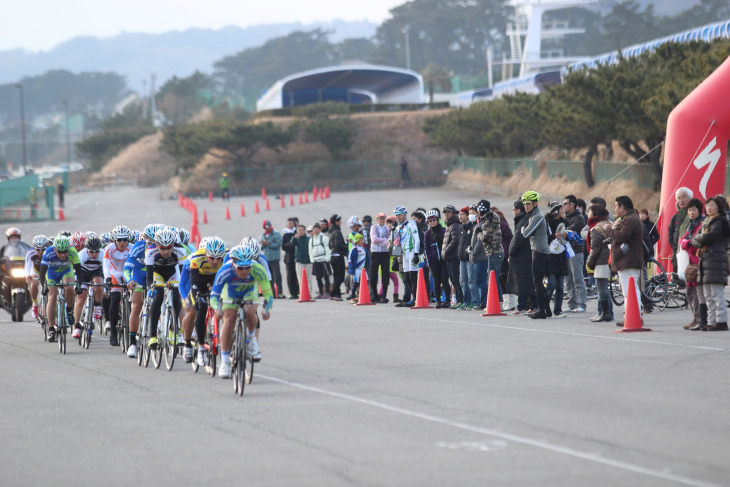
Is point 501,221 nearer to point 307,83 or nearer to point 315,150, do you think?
point 315,150

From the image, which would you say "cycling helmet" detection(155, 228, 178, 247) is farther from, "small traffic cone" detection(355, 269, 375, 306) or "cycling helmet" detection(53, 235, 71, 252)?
"small traffic cone" detection(355, 269, 375, 306)

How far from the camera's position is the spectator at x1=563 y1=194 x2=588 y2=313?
56.0 feet

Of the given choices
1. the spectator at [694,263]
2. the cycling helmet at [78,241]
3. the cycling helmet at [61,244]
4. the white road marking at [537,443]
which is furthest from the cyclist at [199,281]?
the spectator at [694,263]

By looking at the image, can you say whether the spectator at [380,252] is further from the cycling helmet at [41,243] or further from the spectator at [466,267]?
the cycling helmet at [41,243]

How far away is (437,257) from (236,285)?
8640 millimetres

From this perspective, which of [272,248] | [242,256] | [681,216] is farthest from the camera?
[272,248]

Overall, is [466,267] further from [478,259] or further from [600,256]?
[600,256]

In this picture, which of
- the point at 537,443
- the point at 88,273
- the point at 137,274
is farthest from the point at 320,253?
the point at 537,443

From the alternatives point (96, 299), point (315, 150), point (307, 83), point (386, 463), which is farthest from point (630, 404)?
point (307, 83)

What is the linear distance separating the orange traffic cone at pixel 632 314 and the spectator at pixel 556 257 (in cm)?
201

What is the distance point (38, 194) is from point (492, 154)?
28.1 m

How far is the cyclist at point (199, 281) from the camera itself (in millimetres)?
11727

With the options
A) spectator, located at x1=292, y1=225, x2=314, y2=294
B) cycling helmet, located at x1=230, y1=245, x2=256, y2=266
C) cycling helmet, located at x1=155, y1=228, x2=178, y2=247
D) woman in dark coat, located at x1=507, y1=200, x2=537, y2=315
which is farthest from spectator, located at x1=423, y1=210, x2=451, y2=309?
cycling helmet, located at x1=230, y1=245, x2=256, y2=266

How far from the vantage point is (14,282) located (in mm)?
21609
